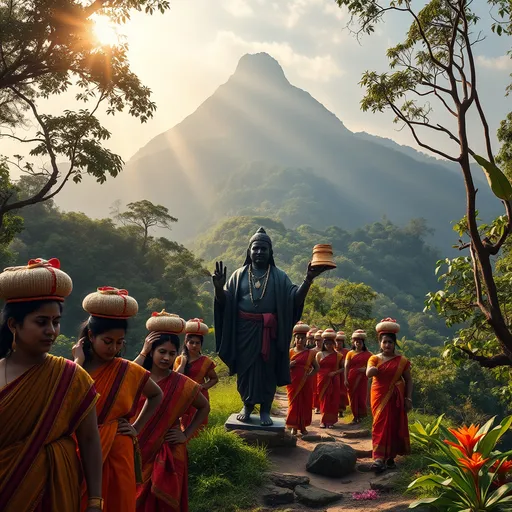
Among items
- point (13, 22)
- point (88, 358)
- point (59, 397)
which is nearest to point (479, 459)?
point (88, 358)

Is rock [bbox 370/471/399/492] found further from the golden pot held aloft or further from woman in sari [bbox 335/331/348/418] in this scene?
woman in sari [bbox 335/331/348/418]

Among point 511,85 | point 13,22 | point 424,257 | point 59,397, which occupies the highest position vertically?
point 424,257

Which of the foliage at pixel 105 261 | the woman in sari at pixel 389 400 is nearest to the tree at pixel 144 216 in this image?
the foliage at pixel 105 261

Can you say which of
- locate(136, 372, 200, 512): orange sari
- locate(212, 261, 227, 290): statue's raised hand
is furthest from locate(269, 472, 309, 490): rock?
locate(212, 261, 227, 290): statue's raised hand

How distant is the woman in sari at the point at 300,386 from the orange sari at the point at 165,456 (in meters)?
5.44

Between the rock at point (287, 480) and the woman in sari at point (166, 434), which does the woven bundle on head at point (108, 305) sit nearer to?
the woman in sari at point (166, 434)

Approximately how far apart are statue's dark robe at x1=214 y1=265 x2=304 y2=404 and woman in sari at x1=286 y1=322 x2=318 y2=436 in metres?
2.04

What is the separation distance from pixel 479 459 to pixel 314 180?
16007 cm

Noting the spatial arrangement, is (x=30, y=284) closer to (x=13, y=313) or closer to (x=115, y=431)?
(x=13, y=313)

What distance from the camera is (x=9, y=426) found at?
6.99ft

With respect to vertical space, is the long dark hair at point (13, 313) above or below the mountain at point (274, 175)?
below

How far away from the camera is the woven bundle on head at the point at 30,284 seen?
2252mm

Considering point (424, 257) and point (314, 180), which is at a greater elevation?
point (314, 180)

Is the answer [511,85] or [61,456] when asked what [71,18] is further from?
[61,456]
